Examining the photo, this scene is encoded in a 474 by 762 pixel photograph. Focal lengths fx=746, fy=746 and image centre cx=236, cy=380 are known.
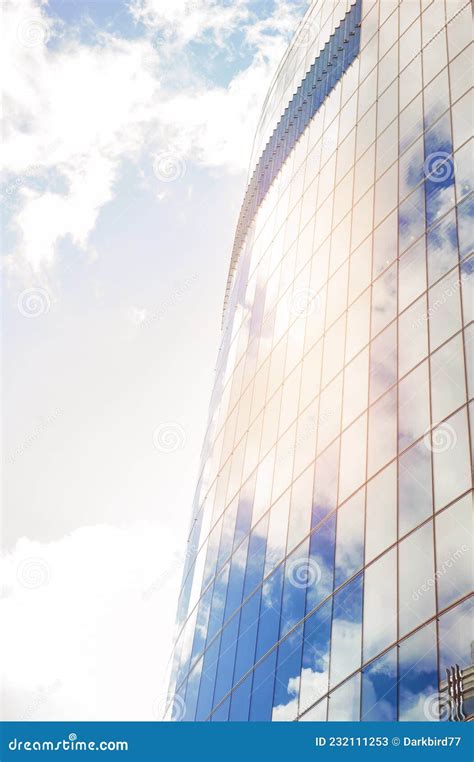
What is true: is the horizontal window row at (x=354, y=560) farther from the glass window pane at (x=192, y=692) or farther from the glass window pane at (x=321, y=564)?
the glass window pane at (x=192, y=692)

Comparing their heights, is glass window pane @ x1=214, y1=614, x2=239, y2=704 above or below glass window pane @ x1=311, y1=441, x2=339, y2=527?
below

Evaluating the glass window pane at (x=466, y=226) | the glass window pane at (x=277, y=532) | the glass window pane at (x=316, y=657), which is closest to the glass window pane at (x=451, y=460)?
the glass window pane at (x=466, y=226)

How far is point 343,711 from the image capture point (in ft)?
68.0

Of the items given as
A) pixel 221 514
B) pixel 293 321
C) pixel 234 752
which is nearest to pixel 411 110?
pixel 293 321

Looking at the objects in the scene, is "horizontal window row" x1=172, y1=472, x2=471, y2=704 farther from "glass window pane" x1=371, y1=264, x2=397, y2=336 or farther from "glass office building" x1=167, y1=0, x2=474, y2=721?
"glass window pane" x1=371, y1=264, x2=397, y2=336

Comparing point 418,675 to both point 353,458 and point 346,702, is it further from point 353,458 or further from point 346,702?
point 353,458

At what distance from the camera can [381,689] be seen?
19.2 m

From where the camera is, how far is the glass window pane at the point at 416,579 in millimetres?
18750

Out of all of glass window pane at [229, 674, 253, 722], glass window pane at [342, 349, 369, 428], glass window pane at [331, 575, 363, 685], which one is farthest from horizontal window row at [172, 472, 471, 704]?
glass window pane at [342, 349, 369, 428]

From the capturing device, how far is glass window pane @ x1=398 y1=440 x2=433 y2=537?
20281mm

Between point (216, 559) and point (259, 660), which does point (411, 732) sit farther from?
point (216, 559)

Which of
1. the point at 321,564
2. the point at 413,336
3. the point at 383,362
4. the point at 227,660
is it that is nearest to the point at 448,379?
the point at 413,336

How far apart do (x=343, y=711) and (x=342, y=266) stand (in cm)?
1815

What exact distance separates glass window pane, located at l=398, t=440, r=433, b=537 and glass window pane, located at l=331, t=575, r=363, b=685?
2704mm
